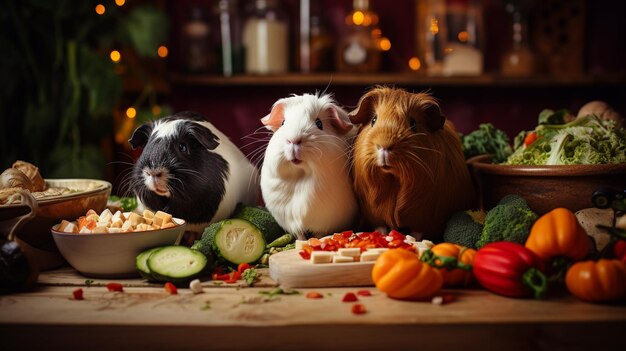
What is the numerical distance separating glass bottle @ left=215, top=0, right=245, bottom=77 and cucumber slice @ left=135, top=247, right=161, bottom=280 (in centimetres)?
254

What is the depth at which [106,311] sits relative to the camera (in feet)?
4.01

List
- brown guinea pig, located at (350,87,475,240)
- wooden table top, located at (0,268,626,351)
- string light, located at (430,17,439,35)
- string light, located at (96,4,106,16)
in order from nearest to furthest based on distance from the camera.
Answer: wooden table top, located at (0,268,626,351)
brown guinea pig, located at (350,87,475,240)
string light, located at (430,17,439,35)
string light, located at (96,4,106,16)

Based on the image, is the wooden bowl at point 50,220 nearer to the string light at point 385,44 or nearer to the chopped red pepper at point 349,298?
the chopped red pepper at point 349,298

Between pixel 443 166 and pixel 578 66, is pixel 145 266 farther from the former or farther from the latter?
pixel 578 66

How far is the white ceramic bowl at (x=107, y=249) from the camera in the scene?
142 cm

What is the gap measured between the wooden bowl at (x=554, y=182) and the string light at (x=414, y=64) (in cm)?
239

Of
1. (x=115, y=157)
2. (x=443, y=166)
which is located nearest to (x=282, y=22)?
(x=115, y=157)

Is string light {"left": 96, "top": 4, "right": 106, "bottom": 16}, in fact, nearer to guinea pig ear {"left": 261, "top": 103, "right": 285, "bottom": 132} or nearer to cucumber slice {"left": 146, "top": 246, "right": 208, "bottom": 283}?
guinea pig ear {"left": 261, "top": 103, "right": 285, "bottom": 132}

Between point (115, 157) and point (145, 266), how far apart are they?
9.28ft

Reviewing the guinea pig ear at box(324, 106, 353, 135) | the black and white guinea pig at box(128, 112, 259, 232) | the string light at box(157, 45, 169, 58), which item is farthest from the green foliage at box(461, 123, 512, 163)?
the string light at box(157, 45, 169, 58)

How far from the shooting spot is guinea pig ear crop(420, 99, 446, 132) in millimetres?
1622

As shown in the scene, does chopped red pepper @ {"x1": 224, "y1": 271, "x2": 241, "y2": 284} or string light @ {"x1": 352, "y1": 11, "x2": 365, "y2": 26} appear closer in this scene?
chopped red pepper @ {"x1": 224, "y1": 271, "x2": 241, "y2": 284}

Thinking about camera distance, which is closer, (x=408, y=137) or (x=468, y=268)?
(x=468, y=268)

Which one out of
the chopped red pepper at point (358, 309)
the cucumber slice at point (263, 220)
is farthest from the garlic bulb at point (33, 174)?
the chopped red pepper at point (358, 309)
